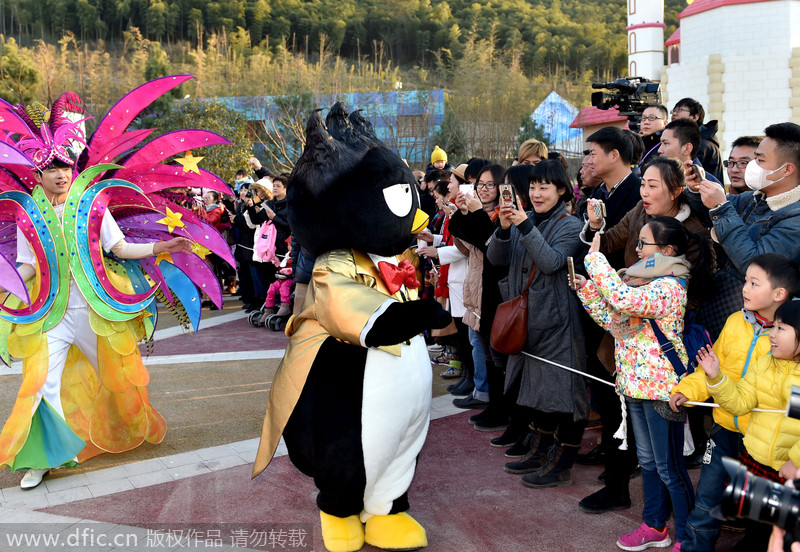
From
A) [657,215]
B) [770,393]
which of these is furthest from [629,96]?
[770,393]

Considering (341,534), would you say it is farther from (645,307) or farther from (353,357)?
(645,307)

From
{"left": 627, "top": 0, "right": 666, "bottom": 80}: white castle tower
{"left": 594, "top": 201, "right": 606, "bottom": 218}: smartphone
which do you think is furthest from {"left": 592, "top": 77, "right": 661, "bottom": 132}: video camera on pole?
{"left": 627, "top": 0, "right": 666, "bottom": 80}: white castle tower

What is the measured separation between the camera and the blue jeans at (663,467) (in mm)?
3090

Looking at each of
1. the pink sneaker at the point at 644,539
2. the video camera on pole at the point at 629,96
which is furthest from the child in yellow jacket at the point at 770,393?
the video camera on pole at the point at 629,96

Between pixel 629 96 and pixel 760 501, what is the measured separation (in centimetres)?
493

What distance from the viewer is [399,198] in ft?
10.7

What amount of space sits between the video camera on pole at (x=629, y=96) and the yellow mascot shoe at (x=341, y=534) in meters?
4.19

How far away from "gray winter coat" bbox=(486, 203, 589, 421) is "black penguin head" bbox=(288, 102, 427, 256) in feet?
2.64

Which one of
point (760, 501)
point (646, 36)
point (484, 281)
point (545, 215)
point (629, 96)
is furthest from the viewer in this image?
point (646, 36)

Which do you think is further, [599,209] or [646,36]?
[646,36]

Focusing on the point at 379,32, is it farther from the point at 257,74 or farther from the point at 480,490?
the point at 480,490

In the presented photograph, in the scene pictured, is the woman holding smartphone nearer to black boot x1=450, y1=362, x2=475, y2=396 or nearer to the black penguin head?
the black penguin head

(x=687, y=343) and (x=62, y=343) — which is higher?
(x=687, y=343)

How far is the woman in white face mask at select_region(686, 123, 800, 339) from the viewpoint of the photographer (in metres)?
2.98
